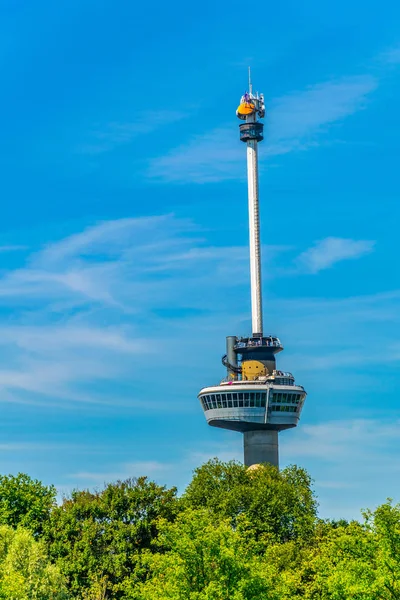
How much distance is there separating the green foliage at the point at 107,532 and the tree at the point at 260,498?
1924 centimetres

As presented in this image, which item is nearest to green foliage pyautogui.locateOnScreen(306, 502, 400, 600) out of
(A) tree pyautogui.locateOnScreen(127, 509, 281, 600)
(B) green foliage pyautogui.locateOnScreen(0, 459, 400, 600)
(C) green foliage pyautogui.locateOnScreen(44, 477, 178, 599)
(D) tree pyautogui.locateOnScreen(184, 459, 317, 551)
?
(B) green foliage pyautogui.locateOnScreen(0, 459, 400, 600)

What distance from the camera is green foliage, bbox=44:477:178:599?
139 metres

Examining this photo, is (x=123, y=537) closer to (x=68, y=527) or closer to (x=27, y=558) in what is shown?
(x=68, y=527)

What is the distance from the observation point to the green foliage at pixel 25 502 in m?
148

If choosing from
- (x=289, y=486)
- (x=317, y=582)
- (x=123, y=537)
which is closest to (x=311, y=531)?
(x=289, y=486)

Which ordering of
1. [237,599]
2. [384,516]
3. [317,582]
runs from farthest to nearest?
[317,582] → [384,516] → [237,599]

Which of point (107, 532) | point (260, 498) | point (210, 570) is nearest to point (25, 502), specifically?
point (107, 532)

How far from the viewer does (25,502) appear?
495ft

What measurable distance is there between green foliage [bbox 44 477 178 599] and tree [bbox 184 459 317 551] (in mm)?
19245

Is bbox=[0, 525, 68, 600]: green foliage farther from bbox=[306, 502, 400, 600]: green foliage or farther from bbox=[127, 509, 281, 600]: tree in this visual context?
bbox=[306, 502, 400, 600]: green foliage

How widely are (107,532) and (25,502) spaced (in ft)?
47.1

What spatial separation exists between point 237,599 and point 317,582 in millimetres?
23016

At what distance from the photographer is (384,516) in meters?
101

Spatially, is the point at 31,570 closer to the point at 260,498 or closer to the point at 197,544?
the point at 197,544
